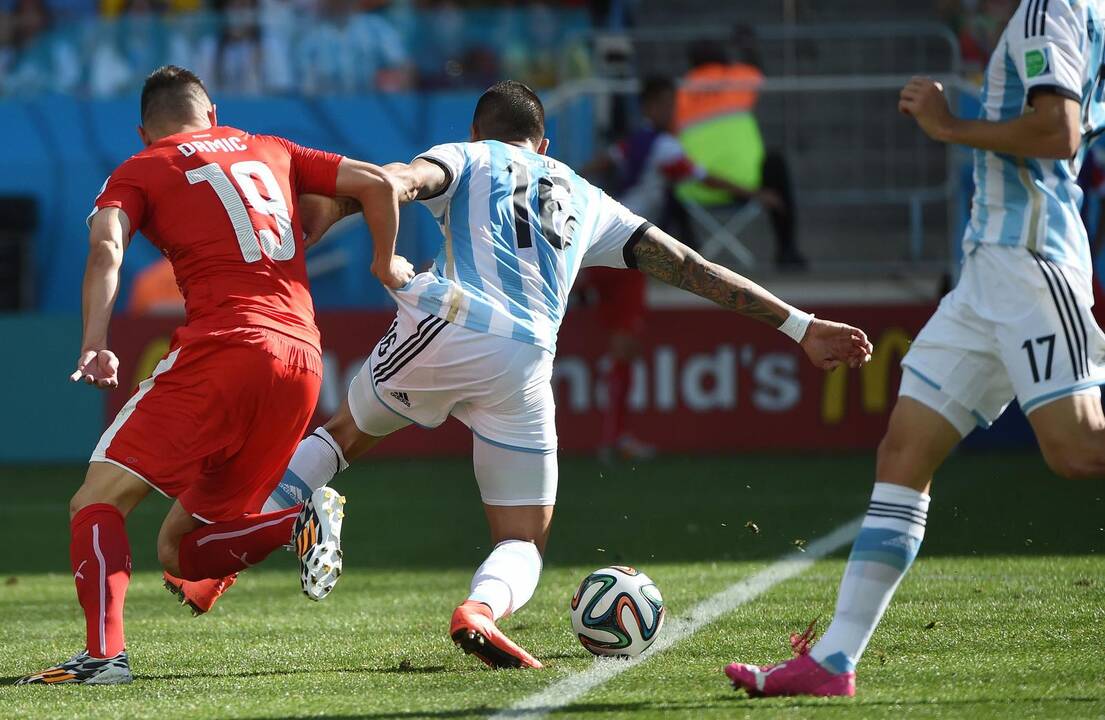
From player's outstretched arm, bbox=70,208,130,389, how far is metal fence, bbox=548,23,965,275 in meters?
10.1


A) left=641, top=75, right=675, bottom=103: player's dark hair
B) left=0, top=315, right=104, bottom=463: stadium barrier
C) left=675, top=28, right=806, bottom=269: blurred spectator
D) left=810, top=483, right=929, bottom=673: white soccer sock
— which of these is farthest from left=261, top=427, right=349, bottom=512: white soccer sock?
left=675, top=28, right=806, bottom=269: blurred spectator

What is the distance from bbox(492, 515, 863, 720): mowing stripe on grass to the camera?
14.9 ft

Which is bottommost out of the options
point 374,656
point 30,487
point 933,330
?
point 30,487

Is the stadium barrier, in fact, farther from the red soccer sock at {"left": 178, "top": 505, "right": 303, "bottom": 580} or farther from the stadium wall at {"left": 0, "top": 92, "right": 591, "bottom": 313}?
the red soccer sock at {"left": 178, "top": 505, "right": 303, "bottom": 580}

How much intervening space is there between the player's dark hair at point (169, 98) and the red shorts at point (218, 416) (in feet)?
2.76

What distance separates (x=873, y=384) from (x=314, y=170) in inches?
318

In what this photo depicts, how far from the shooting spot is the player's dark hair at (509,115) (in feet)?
18.4

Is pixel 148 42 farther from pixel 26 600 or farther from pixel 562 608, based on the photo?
pixel 562 608

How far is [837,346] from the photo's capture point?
211 inches

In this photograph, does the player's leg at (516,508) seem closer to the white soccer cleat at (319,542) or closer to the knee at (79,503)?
the white soccer cleat at (319,542)

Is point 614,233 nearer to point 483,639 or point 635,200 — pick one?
point 483,639

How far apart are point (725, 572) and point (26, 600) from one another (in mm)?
3168

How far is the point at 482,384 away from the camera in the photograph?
534 centimetres

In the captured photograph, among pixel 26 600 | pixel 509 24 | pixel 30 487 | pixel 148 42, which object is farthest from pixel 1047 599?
pixel 148 42
